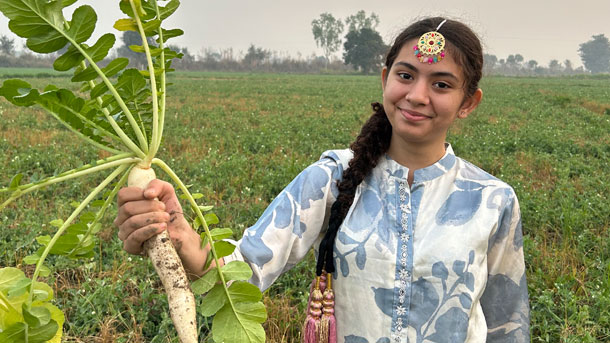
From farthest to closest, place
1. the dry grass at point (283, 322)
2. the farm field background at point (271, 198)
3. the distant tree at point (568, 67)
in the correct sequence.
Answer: the distant tree at point (568, 67), the farm field background at point (271, 198), the dry grass at point (283, 322)

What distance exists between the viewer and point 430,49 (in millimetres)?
1423

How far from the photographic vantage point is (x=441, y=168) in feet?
5.17

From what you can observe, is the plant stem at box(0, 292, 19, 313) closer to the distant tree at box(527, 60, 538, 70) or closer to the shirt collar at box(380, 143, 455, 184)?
the shirt collar at box(380, 143, 455, 184)

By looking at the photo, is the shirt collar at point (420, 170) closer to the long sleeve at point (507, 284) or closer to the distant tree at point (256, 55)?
the long sleeve at point (507, 284)

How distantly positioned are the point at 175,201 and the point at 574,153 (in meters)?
7.93

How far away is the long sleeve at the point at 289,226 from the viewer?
1.37 metres

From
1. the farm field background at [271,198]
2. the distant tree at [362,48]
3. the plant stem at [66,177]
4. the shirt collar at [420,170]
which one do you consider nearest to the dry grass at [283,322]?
the farm field background at [271,198]

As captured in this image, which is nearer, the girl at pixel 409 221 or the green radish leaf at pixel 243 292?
the green radish leaf at pixel 243 292

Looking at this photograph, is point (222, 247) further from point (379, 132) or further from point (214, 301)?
point (379, 132)

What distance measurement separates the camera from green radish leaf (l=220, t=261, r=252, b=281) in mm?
971

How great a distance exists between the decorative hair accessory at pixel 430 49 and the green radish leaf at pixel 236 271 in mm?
828

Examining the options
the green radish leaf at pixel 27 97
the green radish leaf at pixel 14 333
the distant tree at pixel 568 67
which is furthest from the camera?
the distant tree at pixel 568 67

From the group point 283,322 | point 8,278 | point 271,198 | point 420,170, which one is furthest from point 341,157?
point 271,198

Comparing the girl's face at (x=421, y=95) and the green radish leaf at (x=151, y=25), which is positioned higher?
the green radish leaf at (x=151, y=25)
